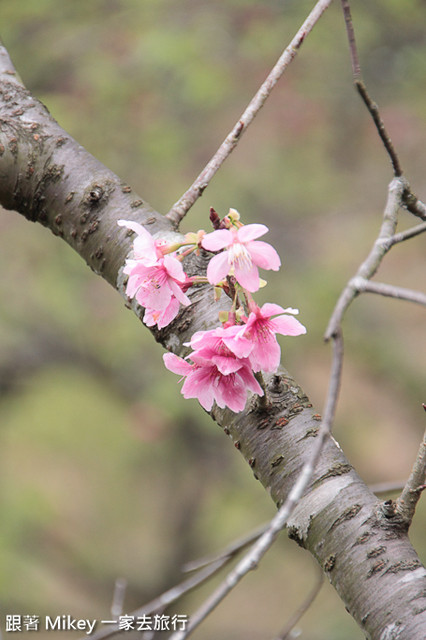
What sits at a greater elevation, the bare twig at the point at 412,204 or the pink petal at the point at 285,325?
the bare twig at the point at 412,204

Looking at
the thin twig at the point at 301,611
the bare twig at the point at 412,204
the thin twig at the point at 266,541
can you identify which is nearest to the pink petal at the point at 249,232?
the bare twig at the point at 412,204

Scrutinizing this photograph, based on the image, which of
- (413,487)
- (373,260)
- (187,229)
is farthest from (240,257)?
(187,229)

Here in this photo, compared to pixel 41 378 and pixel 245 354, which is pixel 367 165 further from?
pixel 245 354

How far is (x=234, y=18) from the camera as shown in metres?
3.26

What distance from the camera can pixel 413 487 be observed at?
29.9 inches

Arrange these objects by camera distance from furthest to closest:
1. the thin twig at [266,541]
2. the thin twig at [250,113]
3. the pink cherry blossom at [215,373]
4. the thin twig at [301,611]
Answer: the thin twig at [301,611], the thin twig at [250,113], the pink cherry blossom at [215,373], the thin twig at [266,541]

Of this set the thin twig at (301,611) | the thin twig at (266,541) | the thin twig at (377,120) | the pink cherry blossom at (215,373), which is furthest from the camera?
the thin twig at (301,611)

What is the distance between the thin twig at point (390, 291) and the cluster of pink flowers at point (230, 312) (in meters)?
0.25

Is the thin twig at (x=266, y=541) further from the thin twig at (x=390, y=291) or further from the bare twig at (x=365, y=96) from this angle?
the bare twig at (x=365, y=96)

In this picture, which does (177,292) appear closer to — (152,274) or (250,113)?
(152,274)

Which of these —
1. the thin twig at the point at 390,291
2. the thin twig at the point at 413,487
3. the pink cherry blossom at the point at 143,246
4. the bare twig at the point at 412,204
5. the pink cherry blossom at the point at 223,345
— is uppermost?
the bare twig at the point at 412,204

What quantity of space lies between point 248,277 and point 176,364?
17 cm

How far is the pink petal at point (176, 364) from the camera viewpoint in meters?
0.85

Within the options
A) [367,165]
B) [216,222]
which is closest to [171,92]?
[367,165]
